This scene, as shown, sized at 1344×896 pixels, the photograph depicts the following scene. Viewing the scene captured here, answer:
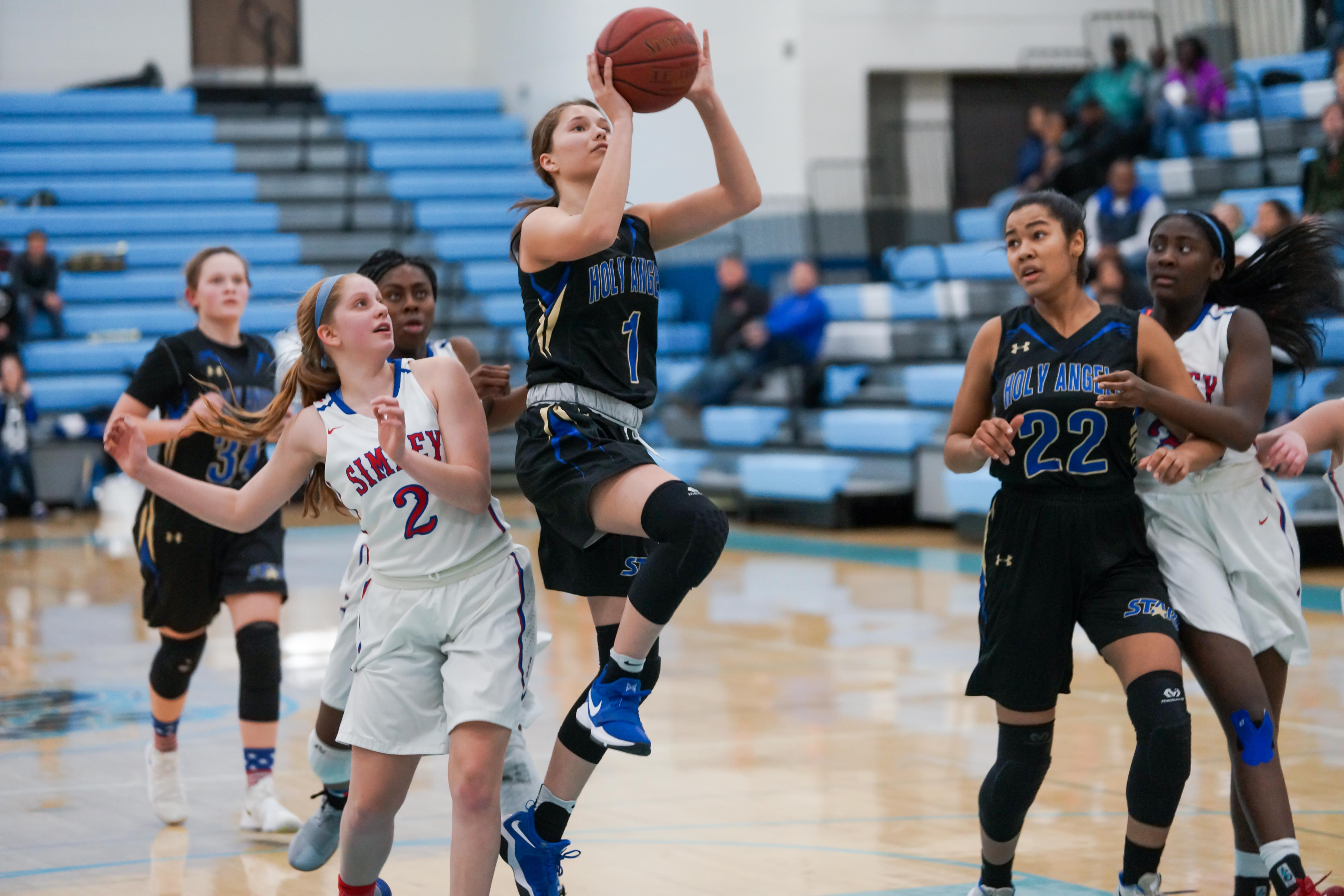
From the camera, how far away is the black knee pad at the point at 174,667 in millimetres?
5258

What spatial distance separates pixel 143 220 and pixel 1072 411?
16.0 meters

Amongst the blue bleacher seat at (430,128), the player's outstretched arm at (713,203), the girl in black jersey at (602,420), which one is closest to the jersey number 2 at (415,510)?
the girl in black jersey at (602,420)

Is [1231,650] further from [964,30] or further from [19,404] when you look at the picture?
[964,30]

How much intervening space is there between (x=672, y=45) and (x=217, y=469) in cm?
221

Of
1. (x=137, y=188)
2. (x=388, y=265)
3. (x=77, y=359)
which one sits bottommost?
(x=77, y=359)

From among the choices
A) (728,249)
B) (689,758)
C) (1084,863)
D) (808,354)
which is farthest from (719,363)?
(1084,863)

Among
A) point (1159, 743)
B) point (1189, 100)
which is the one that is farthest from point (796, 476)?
point (1159, 743)

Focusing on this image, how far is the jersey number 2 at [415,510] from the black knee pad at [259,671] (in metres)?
1.57

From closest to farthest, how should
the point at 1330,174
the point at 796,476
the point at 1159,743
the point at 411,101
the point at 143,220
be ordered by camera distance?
the point at 1159,743 → the point at 1330,174 → the point at 796,476 → the point at 143,220 → the point at 411,101

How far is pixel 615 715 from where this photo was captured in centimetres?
369

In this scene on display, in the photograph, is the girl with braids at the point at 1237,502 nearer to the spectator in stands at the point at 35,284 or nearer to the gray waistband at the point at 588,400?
the gray waistband at the point at 588,400

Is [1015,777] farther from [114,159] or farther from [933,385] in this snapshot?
[114,159]

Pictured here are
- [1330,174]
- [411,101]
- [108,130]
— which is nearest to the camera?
[1330,174]

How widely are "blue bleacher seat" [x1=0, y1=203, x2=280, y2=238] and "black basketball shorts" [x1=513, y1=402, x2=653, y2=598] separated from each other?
14.7 m
